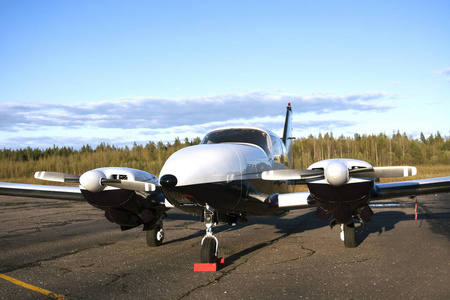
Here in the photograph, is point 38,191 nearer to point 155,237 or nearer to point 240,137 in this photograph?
point 155,237

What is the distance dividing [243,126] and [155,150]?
76.4 metres

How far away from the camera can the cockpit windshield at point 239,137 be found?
8.85 m

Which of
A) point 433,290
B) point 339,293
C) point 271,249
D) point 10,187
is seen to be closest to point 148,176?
point 271,249

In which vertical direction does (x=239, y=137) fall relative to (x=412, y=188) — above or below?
above

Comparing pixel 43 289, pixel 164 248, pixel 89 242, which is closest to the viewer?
pixel 43 289

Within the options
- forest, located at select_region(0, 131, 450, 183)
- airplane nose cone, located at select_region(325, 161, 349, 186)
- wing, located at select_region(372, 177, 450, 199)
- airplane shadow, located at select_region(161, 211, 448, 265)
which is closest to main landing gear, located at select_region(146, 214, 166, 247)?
airplane shadow, located at select_region(161, 211, 448, 265)

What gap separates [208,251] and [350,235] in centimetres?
350

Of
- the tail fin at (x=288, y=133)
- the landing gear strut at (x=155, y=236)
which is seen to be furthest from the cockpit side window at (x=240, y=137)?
the tail fin at (x=288, y=133)

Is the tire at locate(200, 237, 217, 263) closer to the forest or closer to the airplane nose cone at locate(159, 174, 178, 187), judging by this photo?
the airplane nose cone at locate(159, 174, 178, 187)

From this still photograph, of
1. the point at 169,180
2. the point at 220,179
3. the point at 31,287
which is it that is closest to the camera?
the point at 31,287

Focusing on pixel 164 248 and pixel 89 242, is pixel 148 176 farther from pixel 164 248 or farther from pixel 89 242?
pixel 89 242

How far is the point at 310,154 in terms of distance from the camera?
75.1m

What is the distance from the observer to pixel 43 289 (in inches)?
219

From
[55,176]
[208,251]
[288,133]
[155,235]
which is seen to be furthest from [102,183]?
[288,133]
